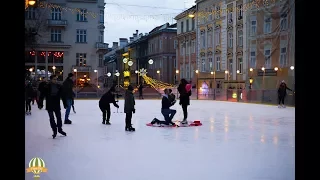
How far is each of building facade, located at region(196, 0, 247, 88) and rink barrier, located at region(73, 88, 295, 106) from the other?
2722mm

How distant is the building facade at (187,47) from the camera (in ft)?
151

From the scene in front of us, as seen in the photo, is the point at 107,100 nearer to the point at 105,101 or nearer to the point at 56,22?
the point at 105,101

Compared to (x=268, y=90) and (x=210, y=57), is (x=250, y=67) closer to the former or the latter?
(x=268, y=90)

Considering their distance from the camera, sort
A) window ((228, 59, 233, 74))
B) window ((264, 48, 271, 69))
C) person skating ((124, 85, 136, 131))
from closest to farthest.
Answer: person skating ((124, 85, 136, 131)), window ((264, 48, 271, 69)), window ((228, 59, 233, 74))

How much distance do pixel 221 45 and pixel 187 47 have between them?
1045 cm

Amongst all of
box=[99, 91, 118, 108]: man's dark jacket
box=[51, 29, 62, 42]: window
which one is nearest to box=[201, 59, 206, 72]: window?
Answer: box=[51, 29, 62, 42]: window

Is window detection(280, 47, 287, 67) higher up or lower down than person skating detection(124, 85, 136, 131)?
higher up

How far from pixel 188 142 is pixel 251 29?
18219 millimetres

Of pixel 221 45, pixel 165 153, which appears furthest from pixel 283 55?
pixel 221 45

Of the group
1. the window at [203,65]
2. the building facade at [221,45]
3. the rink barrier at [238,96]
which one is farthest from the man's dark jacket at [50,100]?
the window at [203,65]

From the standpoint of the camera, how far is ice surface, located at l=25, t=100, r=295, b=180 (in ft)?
18.2

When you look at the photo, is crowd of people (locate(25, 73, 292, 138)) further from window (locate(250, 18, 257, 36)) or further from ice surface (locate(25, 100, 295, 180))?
window (locate(250, 18, 257, 36))

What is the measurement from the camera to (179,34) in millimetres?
50656
